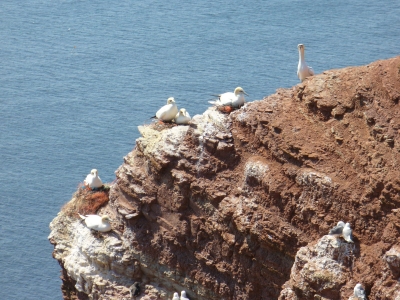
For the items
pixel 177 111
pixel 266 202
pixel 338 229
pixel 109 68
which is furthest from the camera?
pixel 109 68

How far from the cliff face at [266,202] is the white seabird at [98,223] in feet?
1.03

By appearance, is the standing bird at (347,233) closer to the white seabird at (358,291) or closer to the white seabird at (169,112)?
the white seabird at (358,291)

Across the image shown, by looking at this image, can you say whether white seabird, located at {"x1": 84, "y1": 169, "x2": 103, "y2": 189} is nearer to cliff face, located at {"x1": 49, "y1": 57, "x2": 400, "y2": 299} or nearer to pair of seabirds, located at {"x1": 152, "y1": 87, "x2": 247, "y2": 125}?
cliff face, located at {"x1": 49, "y1": 57, "x2": 400, "y2": 299}

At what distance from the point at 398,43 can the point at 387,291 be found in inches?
1112

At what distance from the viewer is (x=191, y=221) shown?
25781 millimetres

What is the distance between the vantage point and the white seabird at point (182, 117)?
26.3m

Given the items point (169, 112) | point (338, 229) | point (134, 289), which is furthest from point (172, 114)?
point (338, 229)

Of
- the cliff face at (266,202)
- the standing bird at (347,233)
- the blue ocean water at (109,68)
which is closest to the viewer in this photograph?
the standing bird at (347,233)

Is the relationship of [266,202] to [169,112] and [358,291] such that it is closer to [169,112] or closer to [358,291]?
[358,291]

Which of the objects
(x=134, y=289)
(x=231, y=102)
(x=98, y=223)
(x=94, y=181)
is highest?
(x=231, y=102)

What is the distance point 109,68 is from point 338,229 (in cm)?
3124

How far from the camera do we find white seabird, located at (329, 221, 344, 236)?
21.7 metres

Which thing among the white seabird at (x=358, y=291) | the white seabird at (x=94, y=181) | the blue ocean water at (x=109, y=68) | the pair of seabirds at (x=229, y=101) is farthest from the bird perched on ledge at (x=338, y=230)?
the blue ocean water at (x=109, y=68)

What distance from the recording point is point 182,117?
26406 mm
